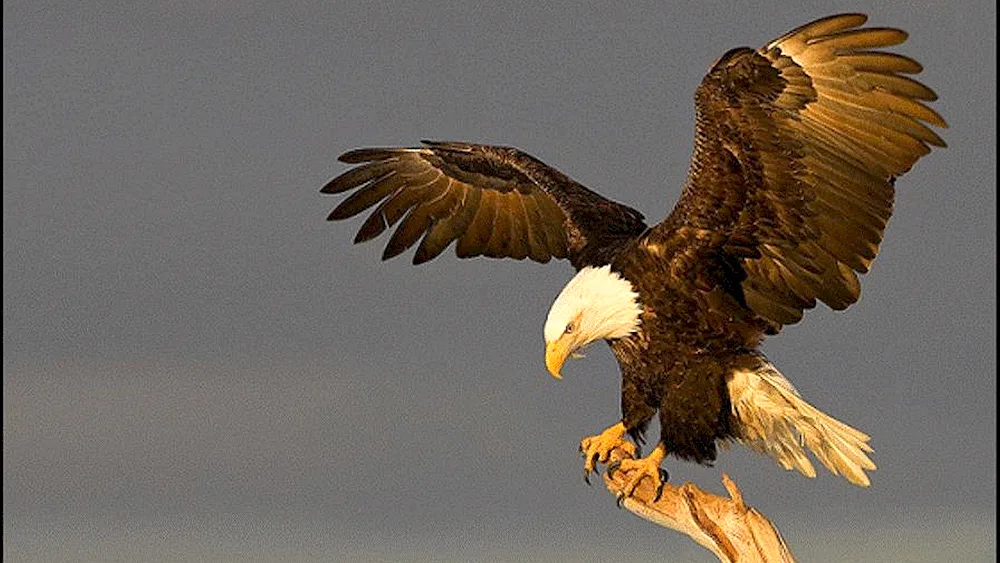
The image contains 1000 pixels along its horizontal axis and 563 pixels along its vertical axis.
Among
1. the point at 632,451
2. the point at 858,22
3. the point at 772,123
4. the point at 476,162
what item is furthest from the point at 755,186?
the point at 476,162

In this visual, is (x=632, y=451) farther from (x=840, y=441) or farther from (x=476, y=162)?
(x=476, y=162)

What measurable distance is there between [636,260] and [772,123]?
103 cm

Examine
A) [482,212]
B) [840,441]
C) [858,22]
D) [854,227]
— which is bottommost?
[840,441]

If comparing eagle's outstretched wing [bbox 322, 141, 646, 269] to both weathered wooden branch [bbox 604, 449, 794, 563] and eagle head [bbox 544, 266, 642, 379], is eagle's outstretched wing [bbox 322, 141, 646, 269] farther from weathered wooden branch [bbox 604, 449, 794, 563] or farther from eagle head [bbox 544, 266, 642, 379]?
weathered wooden branch [bbox 604, 449, 794, 563]

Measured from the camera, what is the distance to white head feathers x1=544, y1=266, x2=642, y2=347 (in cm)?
1017

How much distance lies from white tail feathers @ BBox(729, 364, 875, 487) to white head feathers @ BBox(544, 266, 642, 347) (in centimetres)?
61

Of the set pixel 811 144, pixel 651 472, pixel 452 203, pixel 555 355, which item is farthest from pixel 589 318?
pixel 452 203

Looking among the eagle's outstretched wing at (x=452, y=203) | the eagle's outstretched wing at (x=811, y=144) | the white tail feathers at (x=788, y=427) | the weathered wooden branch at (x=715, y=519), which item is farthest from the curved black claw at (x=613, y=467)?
the eagle's outstretched wing at (x=452, y=203)

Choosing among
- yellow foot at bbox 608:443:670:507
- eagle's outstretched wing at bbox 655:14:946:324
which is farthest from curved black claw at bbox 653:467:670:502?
eagle's outstretched wing at bbox 655:14:946:324

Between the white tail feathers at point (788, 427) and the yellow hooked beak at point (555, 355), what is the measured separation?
0.86 meters

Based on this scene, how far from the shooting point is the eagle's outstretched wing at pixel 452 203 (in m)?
12.1

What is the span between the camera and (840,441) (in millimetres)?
10227

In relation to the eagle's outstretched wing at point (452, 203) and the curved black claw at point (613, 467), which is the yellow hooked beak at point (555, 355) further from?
the eagle's outstretched wing at point (452, 203)

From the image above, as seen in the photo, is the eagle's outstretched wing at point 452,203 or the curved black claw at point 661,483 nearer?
the curved black claw at point 661,483
